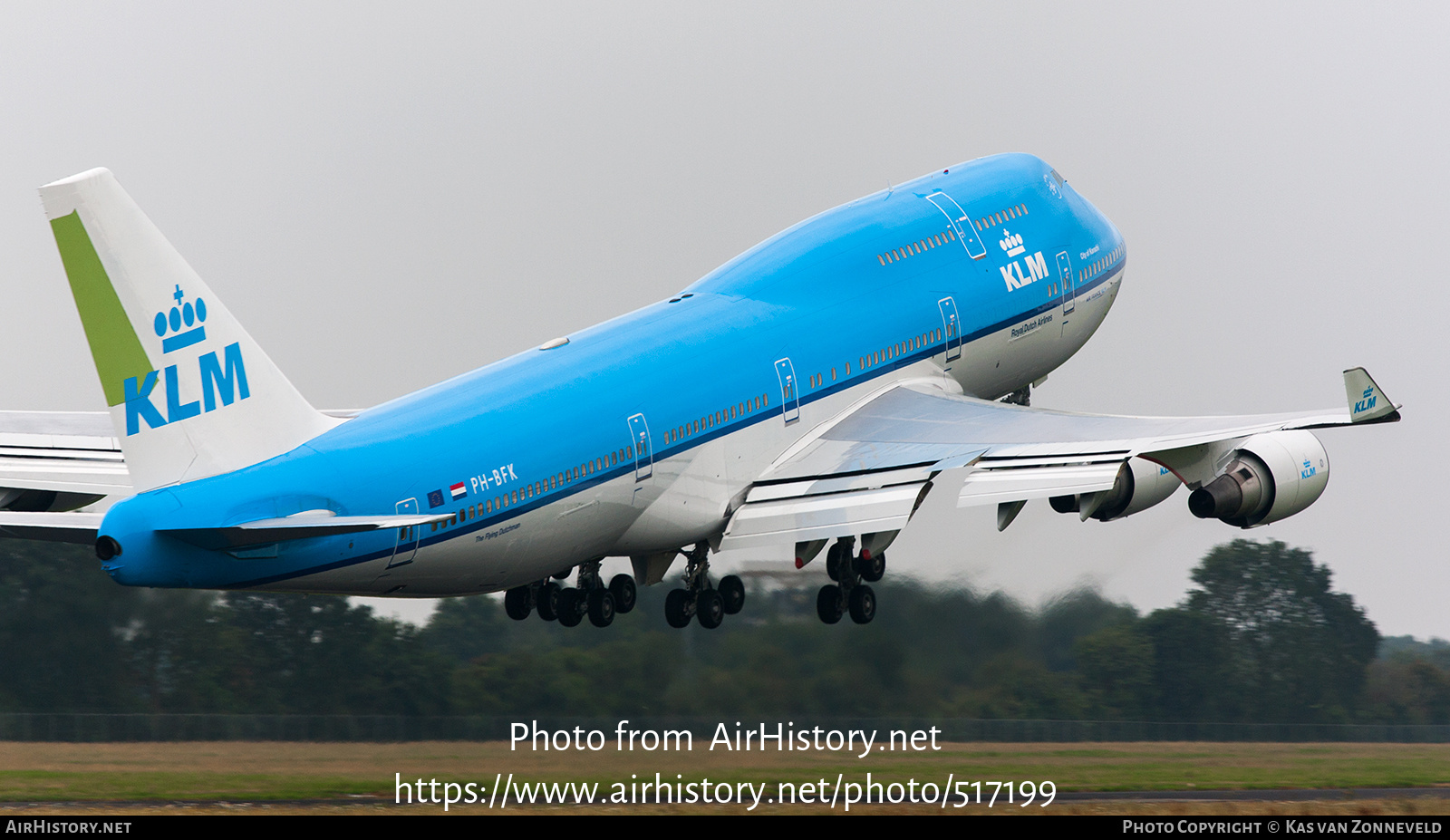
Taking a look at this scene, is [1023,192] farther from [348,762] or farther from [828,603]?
[348,762]

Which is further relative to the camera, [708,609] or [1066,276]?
→ [1066,276]

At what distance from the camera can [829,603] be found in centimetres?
3347

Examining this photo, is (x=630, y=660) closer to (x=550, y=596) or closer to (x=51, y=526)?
(x=550, y=596)

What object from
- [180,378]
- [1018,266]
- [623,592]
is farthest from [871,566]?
[180,378]

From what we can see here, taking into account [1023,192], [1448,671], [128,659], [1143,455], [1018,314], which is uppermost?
[1023,192]

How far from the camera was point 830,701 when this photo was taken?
3422cm

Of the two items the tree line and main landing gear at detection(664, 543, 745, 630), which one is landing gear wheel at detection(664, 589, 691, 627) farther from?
the tree line

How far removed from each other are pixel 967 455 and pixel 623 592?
257 inches

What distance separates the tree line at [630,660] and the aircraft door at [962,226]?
20.2 ft

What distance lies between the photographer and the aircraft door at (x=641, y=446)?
29.7 metres

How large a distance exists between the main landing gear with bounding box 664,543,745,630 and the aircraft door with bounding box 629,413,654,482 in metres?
3.10
